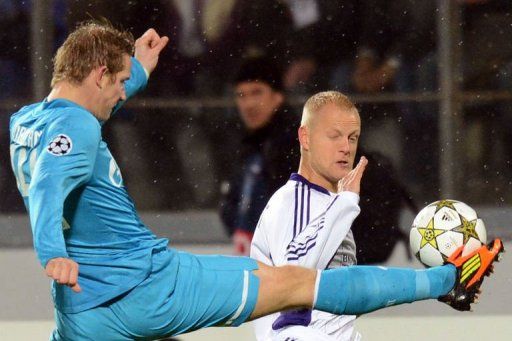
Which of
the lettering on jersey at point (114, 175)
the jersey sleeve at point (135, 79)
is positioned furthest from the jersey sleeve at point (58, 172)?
the jersey sleeve at point (135, 79)

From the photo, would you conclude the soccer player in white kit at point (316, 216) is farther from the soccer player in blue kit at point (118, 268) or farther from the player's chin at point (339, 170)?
the soccer player in blue kit at point (118, 268)

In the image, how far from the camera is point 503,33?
215 inches

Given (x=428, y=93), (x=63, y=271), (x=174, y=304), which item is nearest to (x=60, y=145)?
(x=63, y=271)

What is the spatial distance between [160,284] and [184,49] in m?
2.20

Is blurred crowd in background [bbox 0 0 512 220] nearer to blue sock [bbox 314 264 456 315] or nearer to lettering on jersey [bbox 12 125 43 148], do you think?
blue sock [bbox 314 264 456 315]

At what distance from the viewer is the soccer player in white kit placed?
12.1 ft

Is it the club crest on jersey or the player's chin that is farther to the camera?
the player's chin

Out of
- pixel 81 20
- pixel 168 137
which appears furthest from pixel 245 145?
pixel 81 20

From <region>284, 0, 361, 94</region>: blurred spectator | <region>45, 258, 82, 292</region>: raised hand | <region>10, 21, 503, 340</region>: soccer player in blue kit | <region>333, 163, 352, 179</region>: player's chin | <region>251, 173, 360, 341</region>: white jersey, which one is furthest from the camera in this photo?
<region>284, 0, 361, 94</region>: blurred spectator

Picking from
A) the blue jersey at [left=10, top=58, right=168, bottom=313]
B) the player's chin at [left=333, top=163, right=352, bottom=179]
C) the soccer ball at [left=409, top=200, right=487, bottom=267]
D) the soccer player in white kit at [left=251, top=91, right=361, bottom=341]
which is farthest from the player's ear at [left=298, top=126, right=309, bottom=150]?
the blue jersey at [left=10, top=58, right=168, bottom=313]

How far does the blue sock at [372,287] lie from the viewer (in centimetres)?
340

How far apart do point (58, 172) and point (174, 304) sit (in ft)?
1.43

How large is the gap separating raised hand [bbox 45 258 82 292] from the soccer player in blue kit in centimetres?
17

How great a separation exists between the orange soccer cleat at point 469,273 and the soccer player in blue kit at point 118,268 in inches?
6.6
